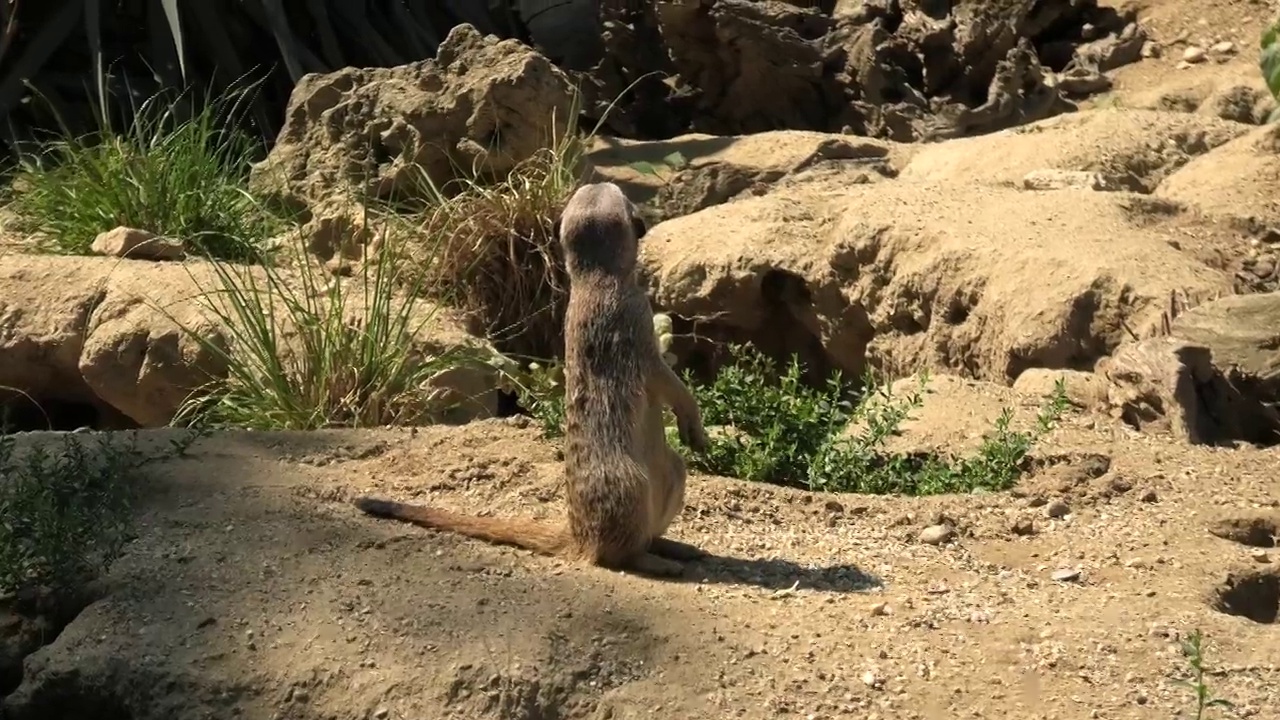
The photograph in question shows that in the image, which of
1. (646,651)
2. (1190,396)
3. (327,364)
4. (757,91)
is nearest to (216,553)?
(646,651)

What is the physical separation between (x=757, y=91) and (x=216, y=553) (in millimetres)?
6030

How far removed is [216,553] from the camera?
134 inches

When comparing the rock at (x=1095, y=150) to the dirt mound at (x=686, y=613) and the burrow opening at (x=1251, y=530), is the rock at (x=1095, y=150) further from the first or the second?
the dirt mound at (x=686, y=613)

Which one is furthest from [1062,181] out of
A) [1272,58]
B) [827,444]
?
[827,444]

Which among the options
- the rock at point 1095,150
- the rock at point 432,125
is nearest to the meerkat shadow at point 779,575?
the rock at point 1095,150

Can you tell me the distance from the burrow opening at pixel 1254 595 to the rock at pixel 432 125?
3528mm

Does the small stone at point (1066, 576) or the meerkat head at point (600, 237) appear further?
the meerkat head at point (600, 237)

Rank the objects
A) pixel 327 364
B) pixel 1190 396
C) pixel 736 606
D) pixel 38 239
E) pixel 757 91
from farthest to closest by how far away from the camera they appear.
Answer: pixel 757 91 → pixel 38 239 → pixel 327 364 → pixel 1190 396 → pixel 736 606

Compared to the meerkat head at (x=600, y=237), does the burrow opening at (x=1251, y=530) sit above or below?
below

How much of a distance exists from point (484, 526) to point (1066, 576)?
1220 mm

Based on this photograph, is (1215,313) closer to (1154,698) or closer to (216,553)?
(1154,698)

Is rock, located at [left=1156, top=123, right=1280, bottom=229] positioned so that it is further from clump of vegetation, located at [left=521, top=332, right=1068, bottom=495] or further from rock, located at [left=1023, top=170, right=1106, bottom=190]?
clump of vegetation, located at [left=521, top=332, right=1068, bottom=495]

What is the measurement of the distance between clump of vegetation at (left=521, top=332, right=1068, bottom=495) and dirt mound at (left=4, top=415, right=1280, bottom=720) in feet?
0.58

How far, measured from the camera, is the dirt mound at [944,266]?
5.01 metres
